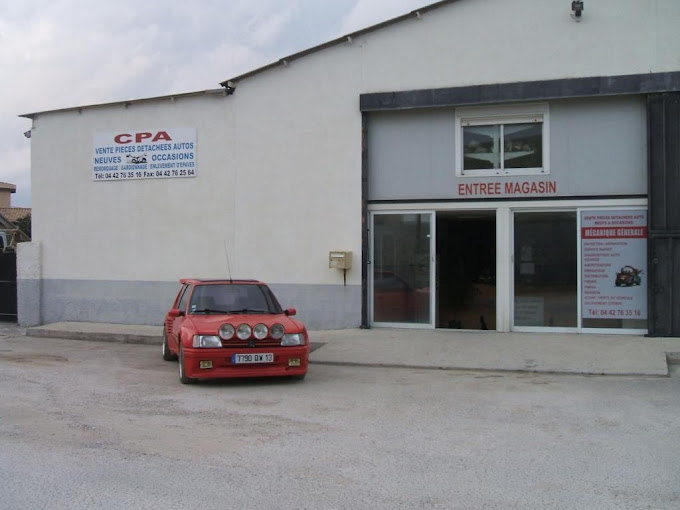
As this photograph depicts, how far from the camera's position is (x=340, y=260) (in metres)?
13.5

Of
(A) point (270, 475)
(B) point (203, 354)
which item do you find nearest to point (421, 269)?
(B) point (203, 354)

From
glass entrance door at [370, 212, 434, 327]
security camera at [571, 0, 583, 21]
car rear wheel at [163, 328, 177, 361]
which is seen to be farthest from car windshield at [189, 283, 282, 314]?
security camera at [571, 0, 583, 21]

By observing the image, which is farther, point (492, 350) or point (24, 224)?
point (24, 224)

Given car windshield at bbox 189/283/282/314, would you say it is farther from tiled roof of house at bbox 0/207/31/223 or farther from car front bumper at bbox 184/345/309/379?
tiled roof of house at bbox 0/207/31/223

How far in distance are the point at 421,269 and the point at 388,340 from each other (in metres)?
1.84

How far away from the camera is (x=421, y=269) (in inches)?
531

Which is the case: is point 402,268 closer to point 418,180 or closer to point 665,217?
point 418,180

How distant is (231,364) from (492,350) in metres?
4.79

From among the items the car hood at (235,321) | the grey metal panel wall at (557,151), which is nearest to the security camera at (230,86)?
the grey metal panel wall at (557,151)

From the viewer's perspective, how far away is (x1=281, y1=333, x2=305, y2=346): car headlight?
8.93 m

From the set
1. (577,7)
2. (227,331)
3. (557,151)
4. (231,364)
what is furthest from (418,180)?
(231,364)

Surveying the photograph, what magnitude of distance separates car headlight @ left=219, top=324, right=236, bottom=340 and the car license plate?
0.25 m

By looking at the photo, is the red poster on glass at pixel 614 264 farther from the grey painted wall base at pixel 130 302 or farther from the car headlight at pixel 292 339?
the car headlight at pixel 292 339

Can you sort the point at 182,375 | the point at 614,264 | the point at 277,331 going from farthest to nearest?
the point at 614,264 → the point at 182,375 → the point at 277,331
